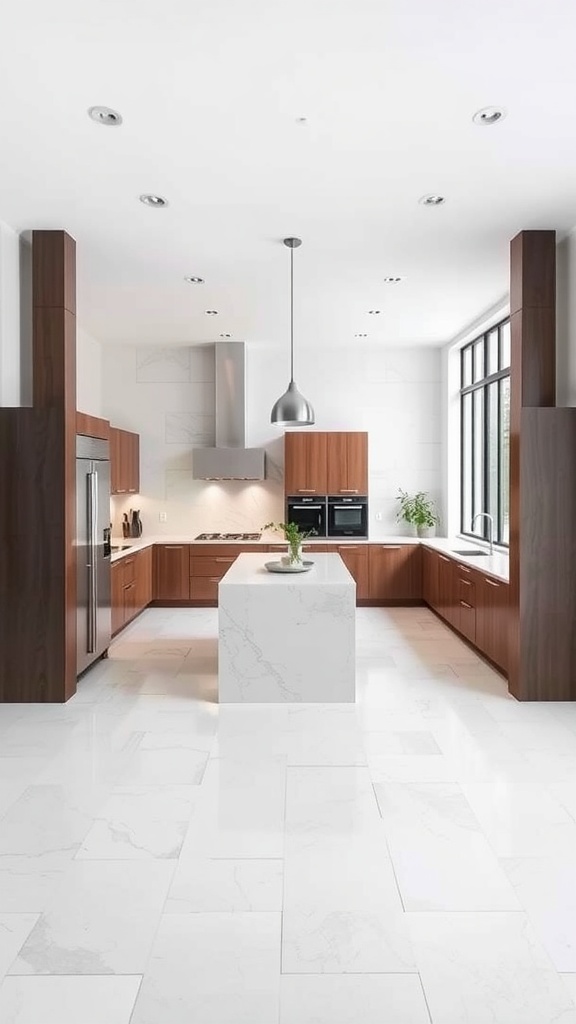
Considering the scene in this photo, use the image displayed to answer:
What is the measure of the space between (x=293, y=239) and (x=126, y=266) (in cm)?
138

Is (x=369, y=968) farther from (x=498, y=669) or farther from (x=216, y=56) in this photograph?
(x=498, y=669)

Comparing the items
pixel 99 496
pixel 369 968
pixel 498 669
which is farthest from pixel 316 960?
pixel 99 496

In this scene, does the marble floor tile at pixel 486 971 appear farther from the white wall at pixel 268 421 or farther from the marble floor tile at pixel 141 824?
the white wall at pixel 268 421

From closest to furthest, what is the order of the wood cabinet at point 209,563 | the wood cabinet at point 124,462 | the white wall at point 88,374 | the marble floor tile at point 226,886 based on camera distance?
1. the marble floor tile at point 226,886
2. the wood cabinet at point 124,462
3. the white wall at point 88,374
4. the wood cabinet at point 209,563

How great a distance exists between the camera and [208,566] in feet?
25.6

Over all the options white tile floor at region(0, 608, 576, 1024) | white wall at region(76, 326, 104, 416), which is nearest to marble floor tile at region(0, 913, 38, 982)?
white tile floor at region(0, 608, 576, 1024)

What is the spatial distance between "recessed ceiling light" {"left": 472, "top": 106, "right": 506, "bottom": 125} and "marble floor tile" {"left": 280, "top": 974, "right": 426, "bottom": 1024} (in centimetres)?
330

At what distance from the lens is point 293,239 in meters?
4.66

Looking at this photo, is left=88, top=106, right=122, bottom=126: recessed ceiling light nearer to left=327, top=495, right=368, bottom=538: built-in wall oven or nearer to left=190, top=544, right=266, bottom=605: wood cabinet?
left=190, top=544, right=266, bottom=605: wood cabinet

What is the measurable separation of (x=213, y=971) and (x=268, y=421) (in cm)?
691

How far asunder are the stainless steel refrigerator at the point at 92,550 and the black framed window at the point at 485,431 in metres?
3.48

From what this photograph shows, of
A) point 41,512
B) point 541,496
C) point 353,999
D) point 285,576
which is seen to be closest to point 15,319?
point 41,512

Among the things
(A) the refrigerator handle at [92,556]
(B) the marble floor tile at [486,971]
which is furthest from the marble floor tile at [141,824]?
(A) the refrigerator handle at [92,556]

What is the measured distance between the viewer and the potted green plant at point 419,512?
818cm
